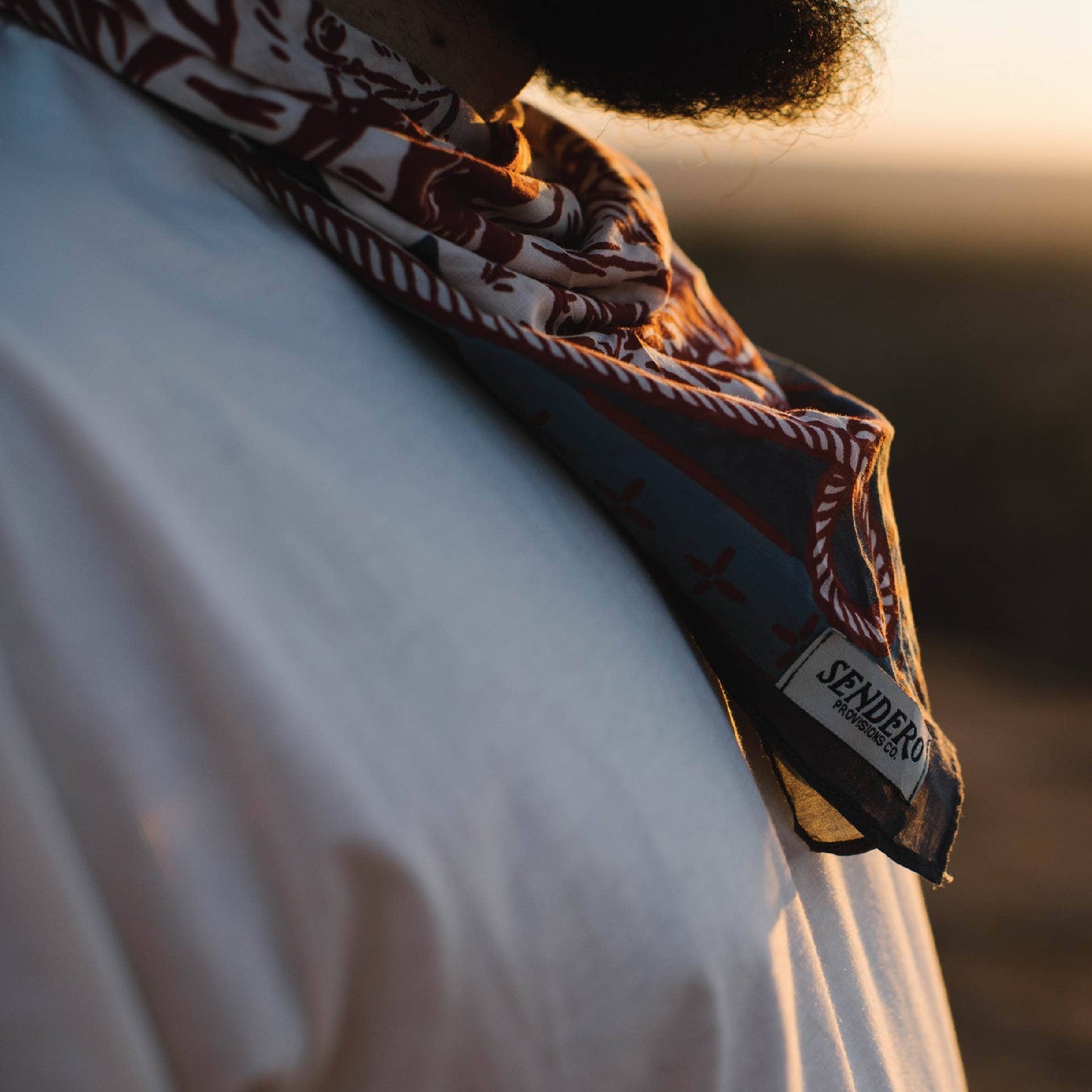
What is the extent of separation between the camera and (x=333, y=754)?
57cm

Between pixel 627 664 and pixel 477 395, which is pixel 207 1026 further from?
pixel 477 395

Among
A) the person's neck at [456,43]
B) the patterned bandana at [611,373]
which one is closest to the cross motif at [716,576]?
the patterned bandana at [611,373]

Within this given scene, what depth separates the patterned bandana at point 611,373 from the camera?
2.19ft

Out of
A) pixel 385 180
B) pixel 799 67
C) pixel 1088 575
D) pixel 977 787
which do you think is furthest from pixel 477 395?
pixel 1088 575

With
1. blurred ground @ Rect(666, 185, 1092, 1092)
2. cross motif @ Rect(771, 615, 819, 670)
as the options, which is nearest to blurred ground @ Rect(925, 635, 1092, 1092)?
blurred ground @ Rect(666, 185, 1092, 1092)

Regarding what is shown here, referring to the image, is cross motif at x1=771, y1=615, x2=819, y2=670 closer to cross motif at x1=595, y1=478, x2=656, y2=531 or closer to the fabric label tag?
the fabric label tag

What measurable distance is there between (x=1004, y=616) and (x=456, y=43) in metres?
6.27

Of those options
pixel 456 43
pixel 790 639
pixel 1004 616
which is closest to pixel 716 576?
pixel 790 639

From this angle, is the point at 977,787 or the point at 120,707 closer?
the point at 120,707

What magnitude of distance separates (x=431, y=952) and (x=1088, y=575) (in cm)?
710

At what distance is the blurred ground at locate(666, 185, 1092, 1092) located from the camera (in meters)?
3.58

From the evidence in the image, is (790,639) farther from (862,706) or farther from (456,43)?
(456,43)

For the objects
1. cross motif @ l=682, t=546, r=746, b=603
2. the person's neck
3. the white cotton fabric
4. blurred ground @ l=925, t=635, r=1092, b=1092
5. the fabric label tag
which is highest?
the person's neck

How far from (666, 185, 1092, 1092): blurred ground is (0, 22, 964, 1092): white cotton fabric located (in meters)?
Answer: 3.25
